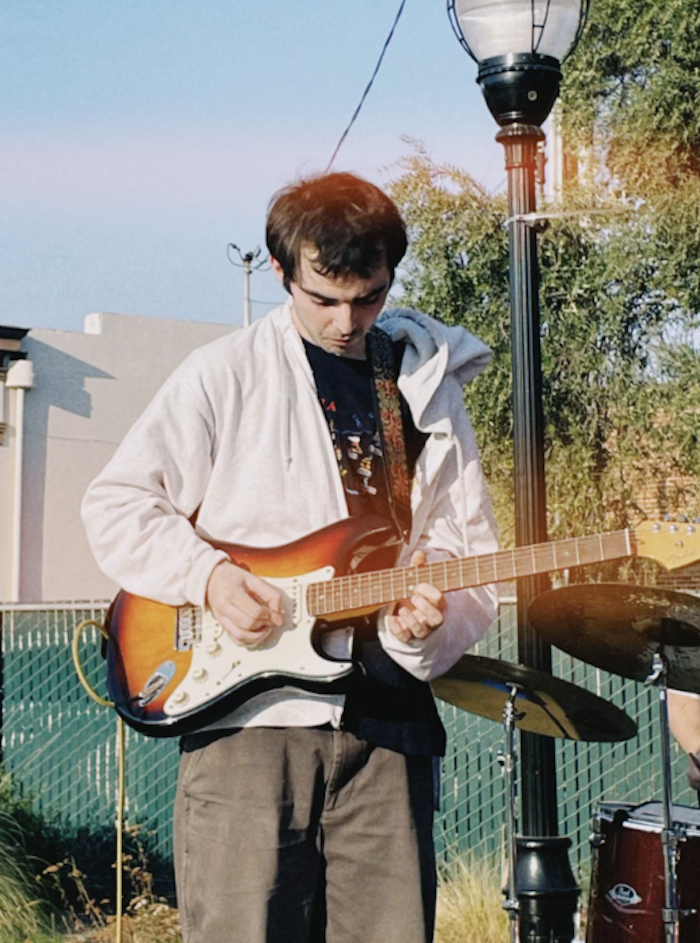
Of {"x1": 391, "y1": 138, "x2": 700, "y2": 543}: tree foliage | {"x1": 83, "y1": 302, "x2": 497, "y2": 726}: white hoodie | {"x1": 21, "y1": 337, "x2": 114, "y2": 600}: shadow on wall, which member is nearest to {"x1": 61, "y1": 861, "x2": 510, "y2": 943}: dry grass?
{"x1": 83, "y1": 302, "x2": 497, "y2": 726}: white hoodie

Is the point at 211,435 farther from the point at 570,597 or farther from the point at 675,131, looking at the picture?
the point at 675,131

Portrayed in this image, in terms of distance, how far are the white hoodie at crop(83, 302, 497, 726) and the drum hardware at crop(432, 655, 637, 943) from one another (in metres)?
0.66

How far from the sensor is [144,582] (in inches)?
136

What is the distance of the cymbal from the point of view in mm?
4156

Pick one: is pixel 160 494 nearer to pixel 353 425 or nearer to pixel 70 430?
pixel 353 425

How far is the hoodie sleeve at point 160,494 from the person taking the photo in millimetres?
3379

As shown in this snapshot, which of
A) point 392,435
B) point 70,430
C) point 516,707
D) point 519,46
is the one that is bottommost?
point 516,707

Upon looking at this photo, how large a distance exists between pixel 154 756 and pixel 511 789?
357cm

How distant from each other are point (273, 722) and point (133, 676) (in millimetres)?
433

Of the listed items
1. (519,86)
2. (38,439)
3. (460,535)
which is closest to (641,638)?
(460,535)

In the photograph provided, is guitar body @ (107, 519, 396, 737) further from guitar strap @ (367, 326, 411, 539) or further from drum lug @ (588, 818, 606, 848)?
drum lug @ (588, 818, 606, 848)

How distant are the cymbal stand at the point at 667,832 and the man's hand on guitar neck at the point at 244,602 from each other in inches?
54.3

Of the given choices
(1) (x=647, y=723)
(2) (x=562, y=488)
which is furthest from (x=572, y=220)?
(1) (x=647, y=723)

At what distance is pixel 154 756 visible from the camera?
24.8 ft
